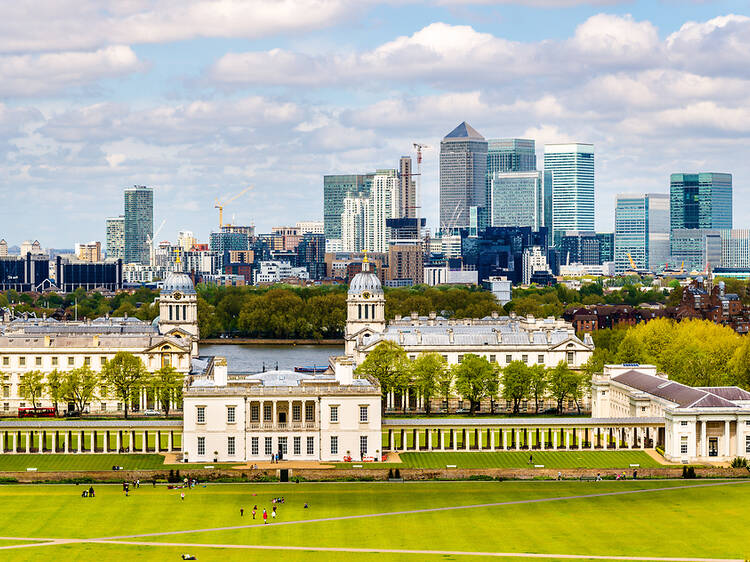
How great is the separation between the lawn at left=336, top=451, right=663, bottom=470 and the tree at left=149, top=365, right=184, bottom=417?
2807 centimetres

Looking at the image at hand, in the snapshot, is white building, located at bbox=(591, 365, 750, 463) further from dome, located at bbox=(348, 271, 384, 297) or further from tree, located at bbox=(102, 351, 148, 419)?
dome, located at bbox=(348, 271, 384, 297)

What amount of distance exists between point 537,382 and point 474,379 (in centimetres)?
533

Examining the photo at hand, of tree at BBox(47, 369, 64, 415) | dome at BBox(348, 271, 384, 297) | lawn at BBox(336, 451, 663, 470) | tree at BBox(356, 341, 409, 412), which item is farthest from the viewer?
dome at BBox(348, 271, 384, 297)

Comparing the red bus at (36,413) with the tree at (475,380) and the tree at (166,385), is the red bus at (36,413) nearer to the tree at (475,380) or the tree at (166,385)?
the tree at (166,385)

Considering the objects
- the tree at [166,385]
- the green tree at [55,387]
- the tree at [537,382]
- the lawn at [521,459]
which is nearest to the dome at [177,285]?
the tree at [166,385]

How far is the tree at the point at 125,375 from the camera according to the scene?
127750 millimetres

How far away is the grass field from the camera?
75250mm

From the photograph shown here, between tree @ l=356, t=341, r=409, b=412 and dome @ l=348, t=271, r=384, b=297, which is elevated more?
dome @ l=348, t=271, r=384, b=297

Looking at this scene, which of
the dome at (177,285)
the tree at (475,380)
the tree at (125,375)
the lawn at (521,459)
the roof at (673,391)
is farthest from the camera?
the dome at (177,285)

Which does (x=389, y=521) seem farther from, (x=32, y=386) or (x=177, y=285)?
(x=177, y=285)

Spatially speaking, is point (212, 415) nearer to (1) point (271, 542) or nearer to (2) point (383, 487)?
(2) point (383, 487)

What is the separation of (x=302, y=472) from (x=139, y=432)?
19.8 metres

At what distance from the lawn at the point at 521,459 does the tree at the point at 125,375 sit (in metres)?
31.3

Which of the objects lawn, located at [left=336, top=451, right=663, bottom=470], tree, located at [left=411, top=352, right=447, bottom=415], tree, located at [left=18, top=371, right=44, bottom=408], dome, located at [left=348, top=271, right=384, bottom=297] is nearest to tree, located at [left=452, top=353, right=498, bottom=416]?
tree, located at [left=411, top=352, right=447, bottom=415]
